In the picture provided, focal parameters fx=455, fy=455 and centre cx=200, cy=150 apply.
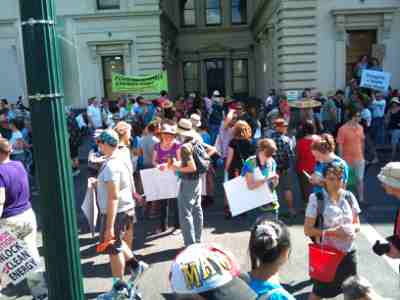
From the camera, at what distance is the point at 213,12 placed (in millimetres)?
34312

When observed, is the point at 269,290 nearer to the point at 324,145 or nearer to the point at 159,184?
the point at 324,145

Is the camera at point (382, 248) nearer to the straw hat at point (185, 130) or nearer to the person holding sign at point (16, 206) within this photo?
the straw hat at point (185, 130)

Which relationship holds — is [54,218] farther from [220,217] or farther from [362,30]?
[362,30]

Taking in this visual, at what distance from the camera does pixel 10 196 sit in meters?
4.56

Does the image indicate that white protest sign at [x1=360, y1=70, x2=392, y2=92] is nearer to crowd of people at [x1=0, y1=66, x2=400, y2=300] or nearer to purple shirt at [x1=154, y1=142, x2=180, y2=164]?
crowd of people at [x1=0, y1=66, x2=400, y2=300]

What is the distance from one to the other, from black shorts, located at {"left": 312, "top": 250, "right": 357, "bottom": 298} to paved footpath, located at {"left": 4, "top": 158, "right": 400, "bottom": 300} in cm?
113

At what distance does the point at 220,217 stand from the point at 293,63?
41.1 feet

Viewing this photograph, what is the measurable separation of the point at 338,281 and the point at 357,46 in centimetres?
1727

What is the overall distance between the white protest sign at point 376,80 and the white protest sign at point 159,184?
9.90m

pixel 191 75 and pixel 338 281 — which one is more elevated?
pixel 191 75

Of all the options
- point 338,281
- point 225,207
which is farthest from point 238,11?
point 338,281

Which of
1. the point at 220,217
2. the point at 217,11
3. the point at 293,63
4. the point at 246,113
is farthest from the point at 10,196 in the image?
the point at 217,11

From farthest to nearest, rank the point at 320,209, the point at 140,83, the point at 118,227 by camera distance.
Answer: the point at 140,83
the point at 118,227
the point at 320,209

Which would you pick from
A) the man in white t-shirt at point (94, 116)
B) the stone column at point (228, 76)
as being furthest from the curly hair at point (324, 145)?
the stone column at point (228, 76)
